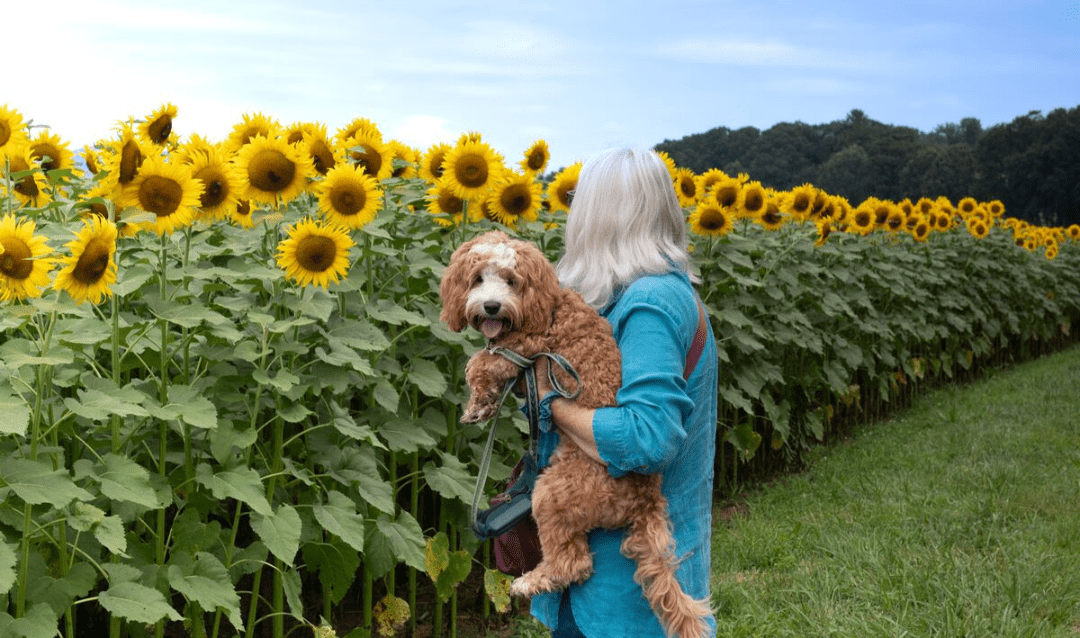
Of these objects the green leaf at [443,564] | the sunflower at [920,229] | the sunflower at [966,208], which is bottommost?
the green leaf at [443,564]

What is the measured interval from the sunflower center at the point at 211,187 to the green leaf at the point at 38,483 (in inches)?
39.7

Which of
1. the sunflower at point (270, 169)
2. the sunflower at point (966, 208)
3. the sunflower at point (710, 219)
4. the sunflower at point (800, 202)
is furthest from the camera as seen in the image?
the sunflower at point (966, 208)

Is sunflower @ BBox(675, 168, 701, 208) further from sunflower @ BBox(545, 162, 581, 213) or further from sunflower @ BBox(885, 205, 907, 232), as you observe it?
sunflower @ BBox(885, 205, 907, 232)

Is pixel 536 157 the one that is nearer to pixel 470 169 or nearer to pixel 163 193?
pixel 470 169

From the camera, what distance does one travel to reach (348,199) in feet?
11.5

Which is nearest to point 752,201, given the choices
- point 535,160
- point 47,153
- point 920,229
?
point 535,160

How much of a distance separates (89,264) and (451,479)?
68.7 inches

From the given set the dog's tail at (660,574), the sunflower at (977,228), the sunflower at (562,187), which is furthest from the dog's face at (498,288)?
the sunflower at (977,228)

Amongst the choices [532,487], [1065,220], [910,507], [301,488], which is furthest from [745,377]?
[1065,220]

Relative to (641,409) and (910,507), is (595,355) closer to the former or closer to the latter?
(641,409)

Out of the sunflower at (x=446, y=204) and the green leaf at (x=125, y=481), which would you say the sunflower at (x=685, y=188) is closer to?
the sunflower at (x=446, y=204)

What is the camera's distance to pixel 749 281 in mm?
6137

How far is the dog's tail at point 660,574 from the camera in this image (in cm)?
213

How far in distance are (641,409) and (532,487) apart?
16.3 inches
